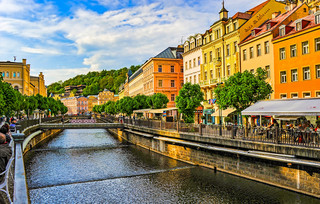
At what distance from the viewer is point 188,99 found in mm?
33562

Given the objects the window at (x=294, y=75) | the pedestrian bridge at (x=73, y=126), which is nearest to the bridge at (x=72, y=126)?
the pedestrian bridge at (x=73, y=126)

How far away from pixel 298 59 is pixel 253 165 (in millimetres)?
15246

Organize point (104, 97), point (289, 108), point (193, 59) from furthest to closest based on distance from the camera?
point (104, 97) < point (193, 59) < point (289, 108)

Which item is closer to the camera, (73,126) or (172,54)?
(73,126)

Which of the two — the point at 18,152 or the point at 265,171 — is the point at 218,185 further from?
the point at 18,152

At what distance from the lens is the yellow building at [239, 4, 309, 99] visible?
3184 centimetres

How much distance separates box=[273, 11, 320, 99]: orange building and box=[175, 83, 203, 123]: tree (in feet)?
28.0

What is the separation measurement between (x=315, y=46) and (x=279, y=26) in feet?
18.1

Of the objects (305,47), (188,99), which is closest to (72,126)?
(188,99)

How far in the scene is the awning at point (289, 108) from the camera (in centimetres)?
1673

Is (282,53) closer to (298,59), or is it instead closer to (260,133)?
(298,59)

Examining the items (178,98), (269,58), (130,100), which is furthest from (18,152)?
(130,100)

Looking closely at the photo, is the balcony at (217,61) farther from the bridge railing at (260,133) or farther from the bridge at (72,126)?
the bridge at (72,126)

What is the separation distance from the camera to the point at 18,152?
9234 mm
